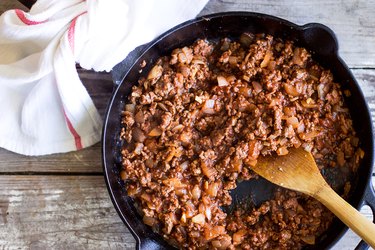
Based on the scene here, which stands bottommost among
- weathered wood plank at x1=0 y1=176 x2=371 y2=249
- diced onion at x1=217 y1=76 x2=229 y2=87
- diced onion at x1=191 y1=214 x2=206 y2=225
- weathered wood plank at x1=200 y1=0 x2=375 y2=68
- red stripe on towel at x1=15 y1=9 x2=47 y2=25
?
weathered wood plank at x1=0 y1=176 x2=371 y2=249

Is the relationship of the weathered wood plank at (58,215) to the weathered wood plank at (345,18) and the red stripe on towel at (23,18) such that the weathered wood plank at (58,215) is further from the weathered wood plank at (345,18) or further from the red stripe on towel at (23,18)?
the weathered wood plank at (345,18)

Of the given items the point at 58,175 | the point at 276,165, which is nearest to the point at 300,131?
the point at 276,165

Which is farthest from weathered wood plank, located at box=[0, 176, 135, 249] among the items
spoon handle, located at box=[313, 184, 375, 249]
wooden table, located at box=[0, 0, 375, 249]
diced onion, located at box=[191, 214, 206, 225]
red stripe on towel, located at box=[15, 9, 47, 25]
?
spoon handle, located at box=[313, 184, 375, 249]

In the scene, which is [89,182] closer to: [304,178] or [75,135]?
[75,135]

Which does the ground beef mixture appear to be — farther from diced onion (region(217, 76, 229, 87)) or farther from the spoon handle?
the spoon handle

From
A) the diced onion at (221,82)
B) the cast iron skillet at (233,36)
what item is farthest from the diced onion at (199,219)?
the diced onion at (221,82)

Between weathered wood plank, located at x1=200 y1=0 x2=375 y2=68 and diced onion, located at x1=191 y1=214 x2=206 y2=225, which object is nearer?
diced onion, located at x1=191 y1=214 x2=206 y2=225

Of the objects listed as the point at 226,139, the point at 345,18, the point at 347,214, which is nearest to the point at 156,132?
the point at 226,139
